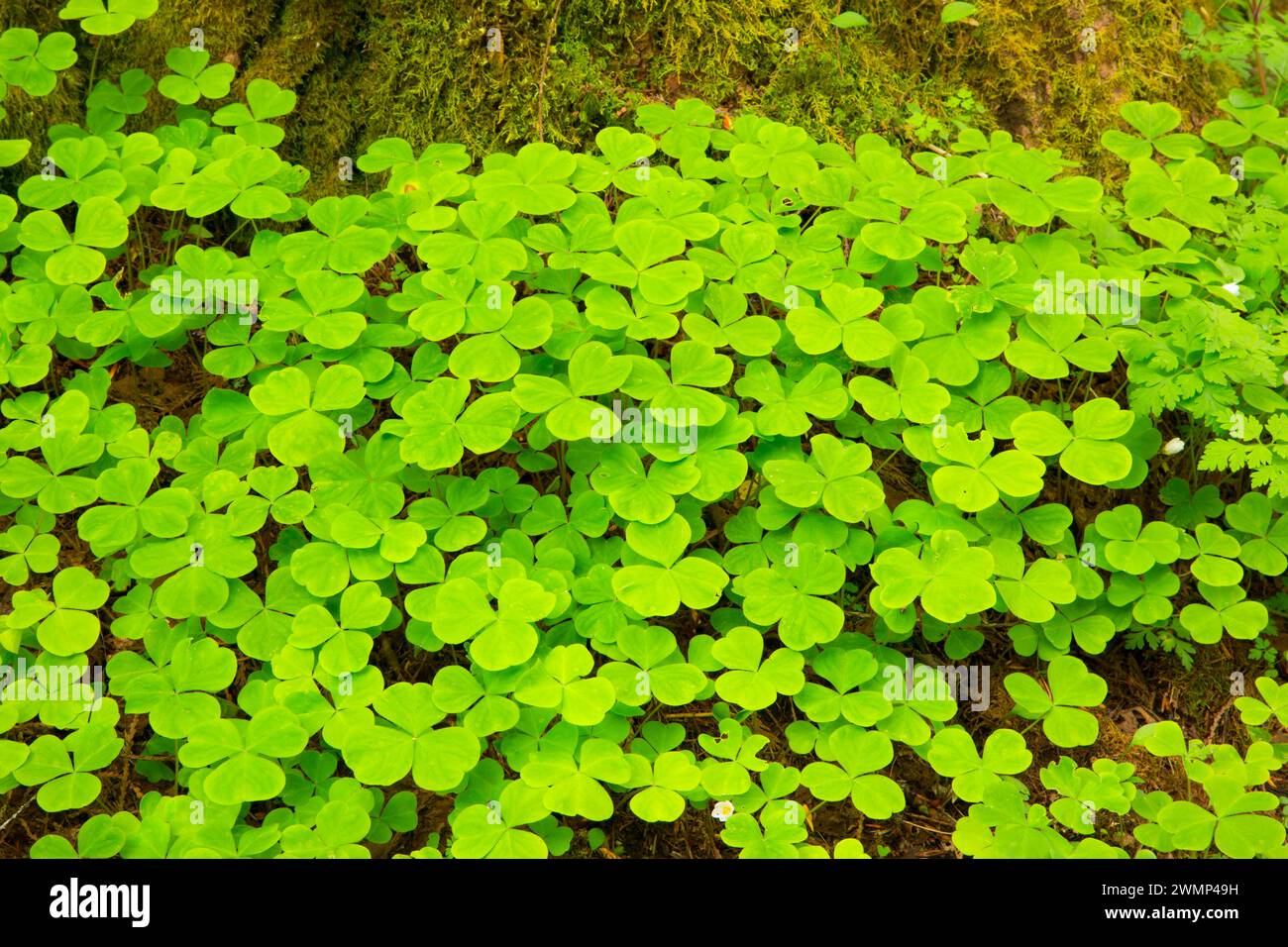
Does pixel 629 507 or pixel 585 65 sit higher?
pixel 585 65

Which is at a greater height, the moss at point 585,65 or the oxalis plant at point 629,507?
the moss at point 585,65

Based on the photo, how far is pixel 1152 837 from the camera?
2.45 metres

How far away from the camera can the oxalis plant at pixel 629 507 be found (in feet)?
8.11

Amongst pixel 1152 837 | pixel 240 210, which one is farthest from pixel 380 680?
pixel 1152 837

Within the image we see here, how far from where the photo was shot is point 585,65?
3.47 m

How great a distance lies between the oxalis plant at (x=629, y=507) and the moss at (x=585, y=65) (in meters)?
0.26

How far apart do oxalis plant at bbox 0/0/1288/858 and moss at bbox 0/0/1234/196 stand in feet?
0.87

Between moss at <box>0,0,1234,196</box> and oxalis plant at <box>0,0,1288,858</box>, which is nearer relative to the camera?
oxalis plant at <box>0,0,1288,858</box>

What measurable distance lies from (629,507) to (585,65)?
1.71 metres

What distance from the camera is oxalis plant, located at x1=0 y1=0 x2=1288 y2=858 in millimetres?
2471

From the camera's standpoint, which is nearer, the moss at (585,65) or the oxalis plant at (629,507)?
the oxalis plant at (629,507)

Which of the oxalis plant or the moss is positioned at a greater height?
the moss

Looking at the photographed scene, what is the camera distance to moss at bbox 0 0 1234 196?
3.46m

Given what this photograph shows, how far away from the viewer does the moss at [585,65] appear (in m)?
3.46
